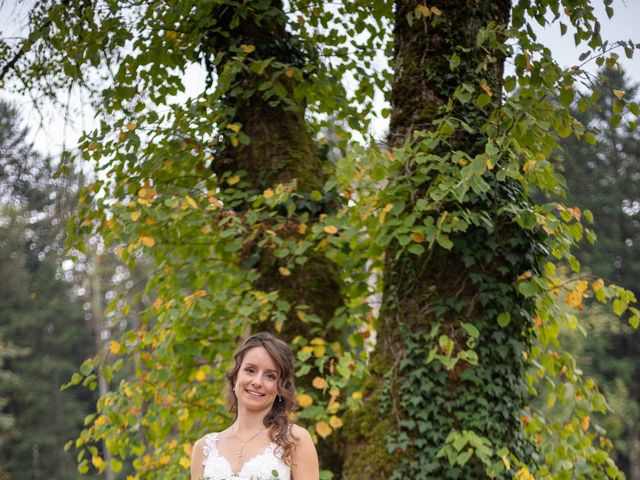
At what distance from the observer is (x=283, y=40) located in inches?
240

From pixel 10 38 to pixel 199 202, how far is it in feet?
8.67

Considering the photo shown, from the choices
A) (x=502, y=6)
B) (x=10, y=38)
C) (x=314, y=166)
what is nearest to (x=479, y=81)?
(x=502, y=6)

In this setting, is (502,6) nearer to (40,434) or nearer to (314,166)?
(314,166)

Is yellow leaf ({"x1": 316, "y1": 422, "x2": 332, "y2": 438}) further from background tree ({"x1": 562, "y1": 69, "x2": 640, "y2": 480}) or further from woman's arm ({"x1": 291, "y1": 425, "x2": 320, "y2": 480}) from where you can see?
background tree ({"x1": 562, "y1": 69, "x2": 640, "y2": 480})

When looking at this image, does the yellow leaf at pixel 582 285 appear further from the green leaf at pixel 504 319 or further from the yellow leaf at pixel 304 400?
the yellow leaf at pixel 304 400

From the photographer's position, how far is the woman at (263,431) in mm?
3035

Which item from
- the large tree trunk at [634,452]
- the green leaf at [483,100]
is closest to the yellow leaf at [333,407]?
the green leaf at [483,100]

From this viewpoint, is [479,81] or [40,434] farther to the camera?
[40,434]

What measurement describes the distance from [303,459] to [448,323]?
1.81 m

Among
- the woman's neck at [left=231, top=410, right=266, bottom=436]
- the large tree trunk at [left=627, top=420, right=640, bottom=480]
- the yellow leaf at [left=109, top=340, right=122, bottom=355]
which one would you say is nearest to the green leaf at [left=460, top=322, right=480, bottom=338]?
the woman's neck at [left=231, top=410, right=266, bottom=436]

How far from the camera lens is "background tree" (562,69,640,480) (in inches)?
1025

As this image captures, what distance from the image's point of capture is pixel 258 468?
3.01 meters

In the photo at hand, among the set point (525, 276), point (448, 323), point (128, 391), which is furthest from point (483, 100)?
point (128, 391)

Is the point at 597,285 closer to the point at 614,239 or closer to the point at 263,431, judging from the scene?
the point at 263,431
